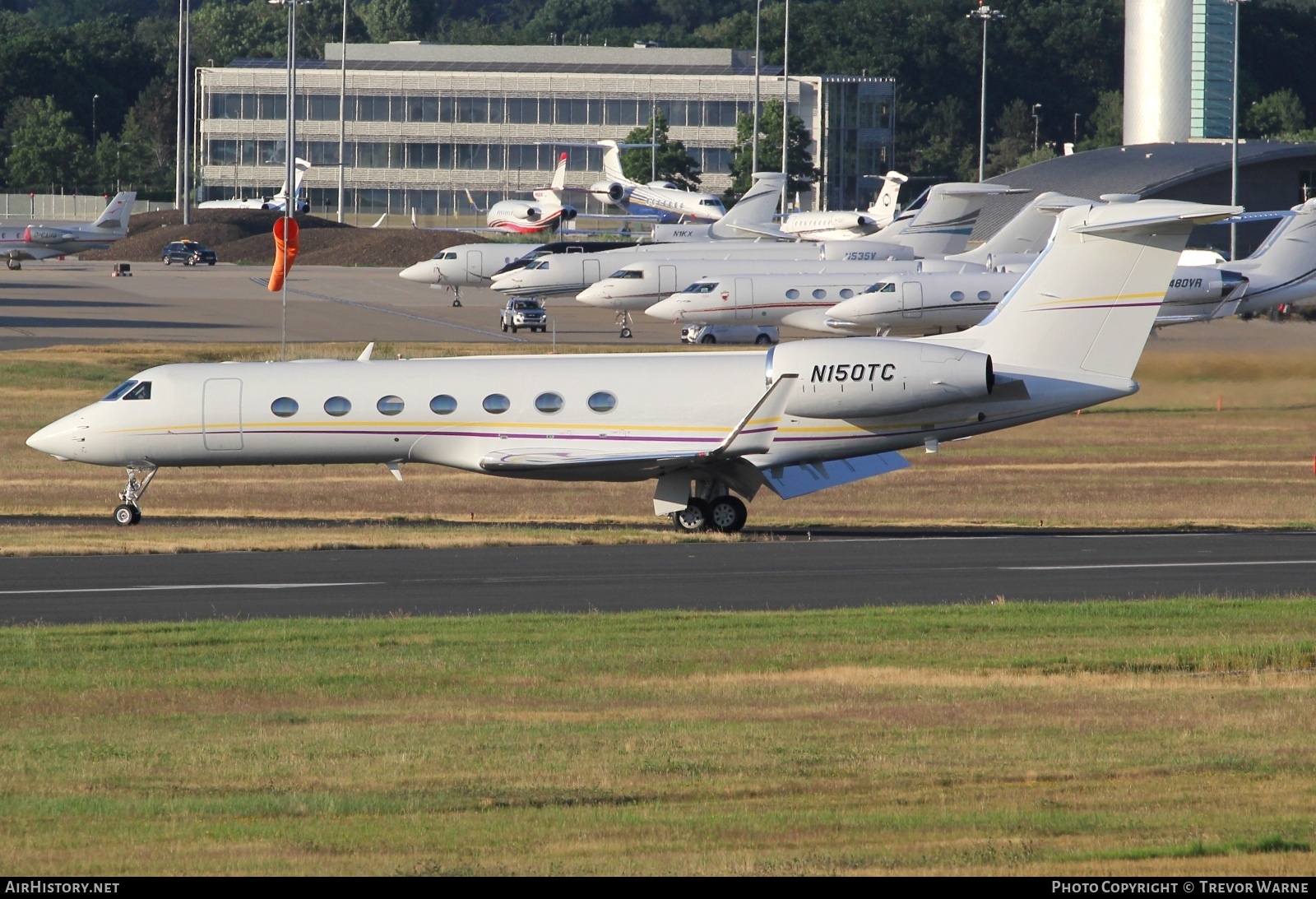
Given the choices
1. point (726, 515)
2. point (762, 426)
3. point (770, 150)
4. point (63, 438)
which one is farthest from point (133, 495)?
point (770, 150)

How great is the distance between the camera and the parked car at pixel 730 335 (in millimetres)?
62531

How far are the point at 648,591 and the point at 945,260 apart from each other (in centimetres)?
4878

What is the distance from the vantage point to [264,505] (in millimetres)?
30609

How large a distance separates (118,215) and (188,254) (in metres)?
5.85

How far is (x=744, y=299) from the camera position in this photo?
60.2m

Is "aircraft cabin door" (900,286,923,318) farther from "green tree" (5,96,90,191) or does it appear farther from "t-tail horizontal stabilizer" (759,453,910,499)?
"green tree" (5,96,90,191)

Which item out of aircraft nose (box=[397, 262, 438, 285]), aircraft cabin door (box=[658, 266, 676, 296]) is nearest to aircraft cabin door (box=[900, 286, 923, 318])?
aircraft cabin door (box=[658, 266, 676, 296])

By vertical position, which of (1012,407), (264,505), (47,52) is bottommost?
(264,505)

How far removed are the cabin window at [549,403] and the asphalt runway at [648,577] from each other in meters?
2.68

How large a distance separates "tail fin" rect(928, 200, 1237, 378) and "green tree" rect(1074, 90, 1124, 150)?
Answer: 138 metres

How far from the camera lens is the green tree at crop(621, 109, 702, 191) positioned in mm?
141375

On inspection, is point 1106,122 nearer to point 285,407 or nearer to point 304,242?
point 304,242

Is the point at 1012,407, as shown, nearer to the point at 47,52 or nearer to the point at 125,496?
the point at 125,496
